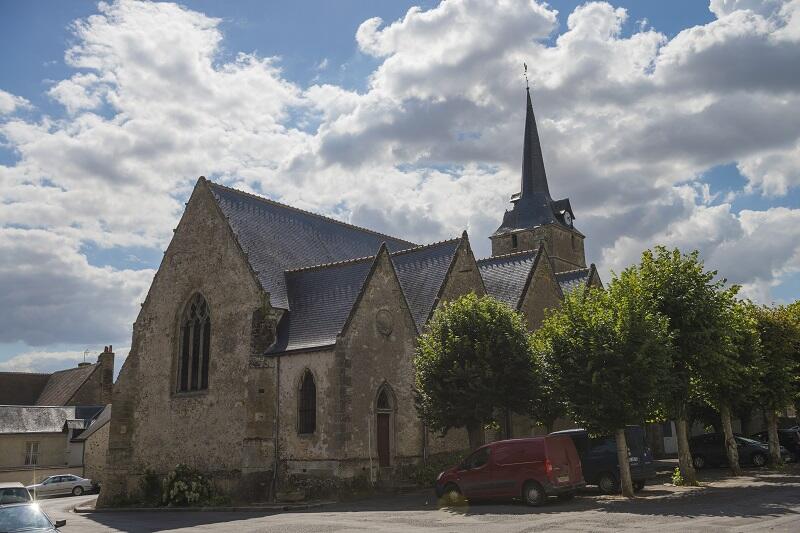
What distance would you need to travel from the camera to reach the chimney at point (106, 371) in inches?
2212

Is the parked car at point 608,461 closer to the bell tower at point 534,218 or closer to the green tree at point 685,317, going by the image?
the green tree at point 685,317

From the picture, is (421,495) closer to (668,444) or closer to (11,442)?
(668,444)

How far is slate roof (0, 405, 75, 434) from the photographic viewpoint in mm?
47525

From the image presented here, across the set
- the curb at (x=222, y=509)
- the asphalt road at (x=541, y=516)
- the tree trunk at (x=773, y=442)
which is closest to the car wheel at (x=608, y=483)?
the asphalt road at (x=541, y=516)

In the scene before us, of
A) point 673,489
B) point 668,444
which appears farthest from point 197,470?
point 668,444

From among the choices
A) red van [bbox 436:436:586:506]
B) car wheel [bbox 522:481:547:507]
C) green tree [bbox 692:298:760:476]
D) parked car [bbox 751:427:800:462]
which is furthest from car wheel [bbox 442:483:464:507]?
parked car [bbox 751:427:800:462]

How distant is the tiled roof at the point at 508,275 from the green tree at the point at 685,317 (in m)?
9.86

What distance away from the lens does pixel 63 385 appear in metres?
59.7

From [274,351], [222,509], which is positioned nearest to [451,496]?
[222,509]

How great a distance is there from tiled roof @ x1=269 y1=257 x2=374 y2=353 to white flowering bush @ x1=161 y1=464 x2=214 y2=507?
17.0ft

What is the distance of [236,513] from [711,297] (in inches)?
642

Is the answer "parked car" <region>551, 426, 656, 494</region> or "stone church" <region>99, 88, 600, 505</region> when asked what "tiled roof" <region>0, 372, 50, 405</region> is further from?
"parked car" <region>551, 426, 656, 494</region>

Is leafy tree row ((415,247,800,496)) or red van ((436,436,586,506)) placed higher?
leafy tree row ((415,247,800,496))

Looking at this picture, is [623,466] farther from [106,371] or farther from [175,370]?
[106,371]
